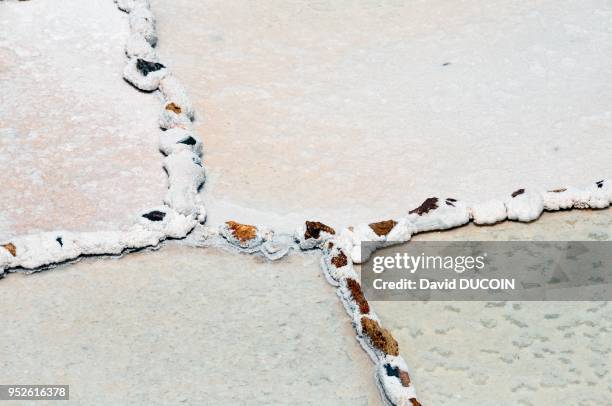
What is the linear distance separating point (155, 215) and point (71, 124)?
8.60 feet

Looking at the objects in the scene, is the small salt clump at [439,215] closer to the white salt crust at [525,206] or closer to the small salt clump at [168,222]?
the white salt crust at [525,206]

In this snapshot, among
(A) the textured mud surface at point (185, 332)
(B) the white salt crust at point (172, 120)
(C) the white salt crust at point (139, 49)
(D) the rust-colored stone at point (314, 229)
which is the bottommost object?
(A) the textured mud surface at point (185, 332)

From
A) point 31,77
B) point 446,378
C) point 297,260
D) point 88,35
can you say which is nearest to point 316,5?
point 88,35

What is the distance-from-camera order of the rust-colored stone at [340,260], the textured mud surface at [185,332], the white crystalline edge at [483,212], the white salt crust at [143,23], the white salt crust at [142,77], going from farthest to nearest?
the white salt crust at [143,23], the white salt crust at [142,77], the white crystalline edge at [483,212], the rust-colored stone at [340,260], the textured mud surface at [185,332]

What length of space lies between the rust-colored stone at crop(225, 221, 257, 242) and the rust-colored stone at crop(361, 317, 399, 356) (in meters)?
1.97

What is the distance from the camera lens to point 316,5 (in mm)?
18547

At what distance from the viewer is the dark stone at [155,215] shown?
13484 mm

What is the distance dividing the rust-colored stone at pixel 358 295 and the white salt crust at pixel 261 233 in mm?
52

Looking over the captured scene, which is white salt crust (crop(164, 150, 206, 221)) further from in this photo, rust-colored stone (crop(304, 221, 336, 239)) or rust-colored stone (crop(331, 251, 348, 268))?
rust-colored stone (crop(331, 251, 348, 268))

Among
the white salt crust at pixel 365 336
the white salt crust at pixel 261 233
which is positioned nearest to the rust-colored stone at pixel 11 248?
the white salt crust at pixel 261 233

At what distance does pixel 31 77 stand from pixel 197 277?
5.20 meters

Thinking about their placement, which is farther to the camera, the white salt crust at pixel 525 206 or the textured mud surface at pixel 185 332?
the white salt crust at pixel 525 206

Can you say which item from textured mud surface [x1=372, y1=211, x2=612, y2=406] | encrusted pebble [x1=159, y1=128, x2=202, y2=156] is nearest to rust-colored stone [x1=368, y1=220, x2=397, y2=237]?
textured mud surface [x1=372, y1=211, x2=612, y2=406]

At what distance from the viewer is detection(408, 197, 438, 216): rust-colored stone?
13.8m
